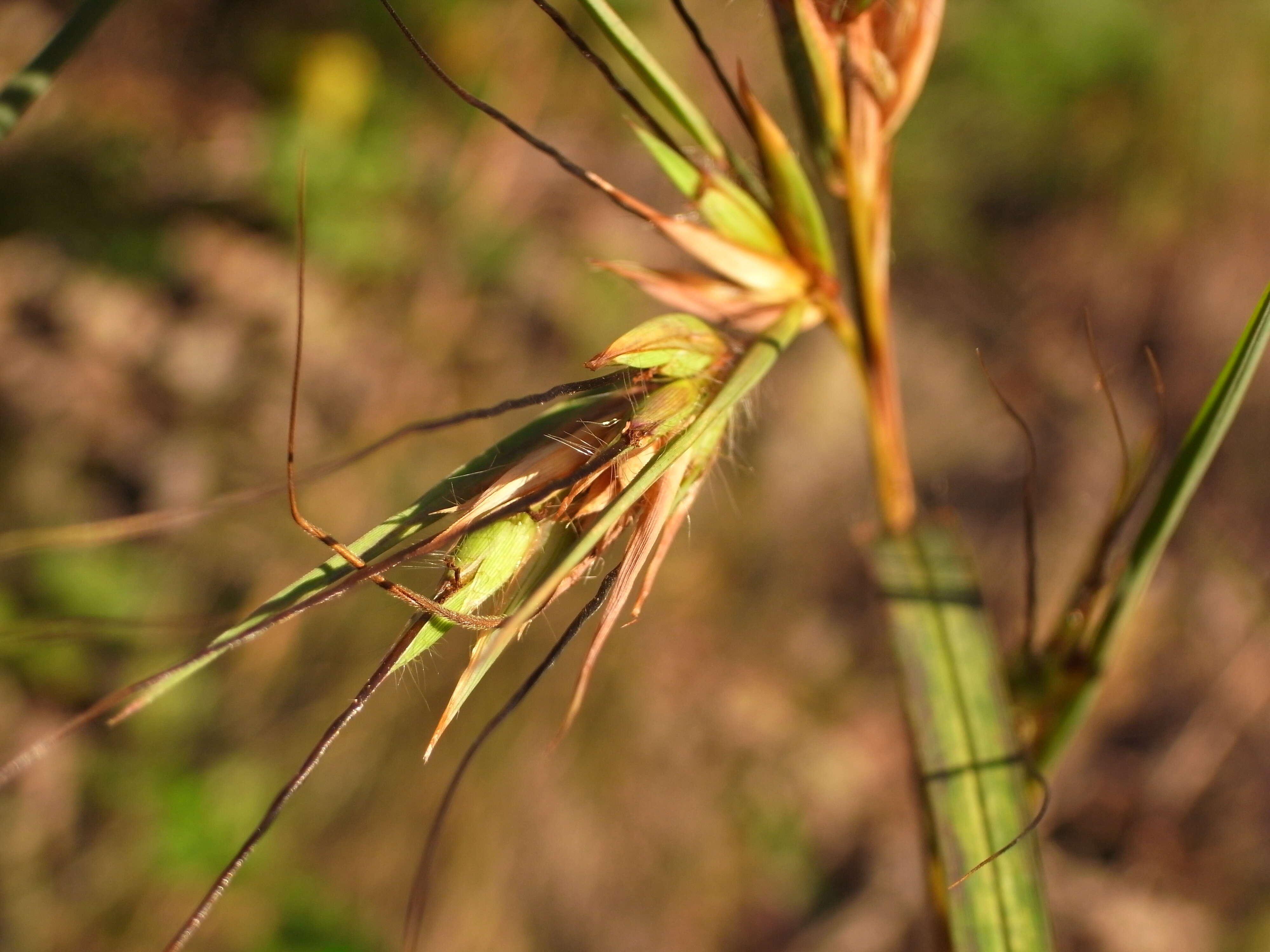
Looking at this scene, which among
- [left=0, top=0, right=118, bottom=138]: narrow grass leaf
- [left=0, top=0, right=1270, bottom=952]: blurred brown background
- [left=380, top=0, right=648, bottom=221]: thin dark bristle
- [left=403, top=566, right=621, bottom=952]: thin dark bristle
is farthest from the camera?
[left=0, top=0, right=1270, bottom=952]: blurred brown background

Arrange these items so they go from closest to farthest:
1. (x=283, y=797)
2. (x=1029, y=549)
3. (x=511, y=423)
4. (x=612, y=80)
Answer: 1. (x=283, y=797)
2. (x=612, y=80)
3. (x=1029, y=549)
4. (x=511, y=423)

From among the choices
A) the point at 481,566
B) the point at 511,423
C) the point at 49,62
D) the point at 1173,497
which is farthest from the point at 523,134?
the point at 511,423

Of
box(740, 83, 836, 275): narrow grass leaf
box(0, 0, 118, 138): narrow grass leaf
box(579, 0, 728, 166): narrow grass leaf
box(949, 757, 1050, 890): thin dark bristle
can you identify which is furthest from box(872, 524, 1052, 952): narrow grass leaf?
box(0, 0, 118, 138): narrow grass leaf

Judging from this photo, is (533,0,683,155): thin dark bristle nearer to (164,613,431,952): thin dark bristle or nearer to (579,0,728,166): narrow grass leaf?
(579,0,728,166): narrow grass leaf

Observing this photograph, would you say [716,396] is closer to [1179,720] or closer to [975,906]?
[975,906]

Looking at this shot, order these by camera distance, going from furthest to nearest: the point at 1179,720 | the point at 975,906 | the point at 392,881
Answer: the point at 1179,720 < the point at 392,881 < the point at 975,906

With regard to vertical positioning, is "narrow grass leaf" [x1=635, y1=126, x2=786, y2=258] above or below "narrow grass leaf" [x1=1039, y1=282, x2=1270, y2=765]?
above

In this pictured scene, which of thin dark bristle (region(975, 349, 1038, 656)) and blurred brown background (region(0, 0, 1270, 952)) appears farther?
blurred brown background (region(0, 0, 1270, 952))

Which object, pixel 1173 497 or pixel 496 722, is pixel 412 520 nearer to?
pixel 496 722

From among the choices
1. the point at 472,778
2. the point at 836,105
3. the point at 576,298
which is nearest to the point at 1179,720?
the point at 472,778
